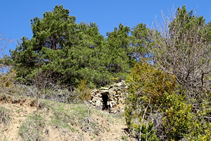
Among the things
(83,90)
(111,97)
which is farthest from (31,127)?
(83,90)

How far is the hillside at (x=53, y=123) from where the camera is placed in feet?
17.9

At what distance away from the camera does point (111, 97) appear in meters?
11.4

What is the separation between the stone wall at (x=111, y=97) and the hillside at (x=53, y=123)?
9.83ft

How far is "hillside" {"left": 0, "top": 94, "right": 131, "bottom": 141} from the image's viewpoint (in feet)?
17.9

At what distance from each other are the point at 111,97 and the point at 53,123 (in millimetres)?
5652

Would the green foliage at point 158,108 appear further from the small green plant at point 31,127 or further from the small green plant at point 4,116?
the small green plant at point 4,116

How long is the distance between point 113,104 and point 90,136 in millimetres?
A: 4890

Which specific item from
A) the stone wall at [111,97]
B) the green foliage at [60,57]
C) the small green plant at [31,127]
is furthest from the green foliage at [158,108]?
the green foliage at [60,57]

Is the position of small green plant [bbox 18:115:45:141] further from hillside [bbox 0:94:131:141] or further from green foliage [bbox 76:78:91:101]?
green foliage [bbox 76:78:91:101]

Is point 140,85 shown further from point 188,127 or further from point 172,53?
point 188,127

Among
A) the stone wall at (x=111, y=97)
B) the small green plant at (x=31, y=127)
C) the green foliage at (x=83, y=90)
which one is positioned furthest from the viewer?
the green foliage at (x=83, y=90)

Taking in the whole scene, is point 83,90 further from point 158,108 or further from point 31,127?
point 158,108

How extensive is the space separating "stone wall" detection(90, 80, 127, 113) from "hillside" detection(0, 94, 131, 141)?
9.83 ft

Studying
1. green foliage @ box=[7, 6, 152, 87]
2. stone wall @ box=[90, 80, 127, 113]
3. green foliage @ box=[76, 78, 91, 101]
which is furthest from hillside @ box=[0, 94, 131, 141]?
green foliage @ box=[7, 6, 152, 87]
